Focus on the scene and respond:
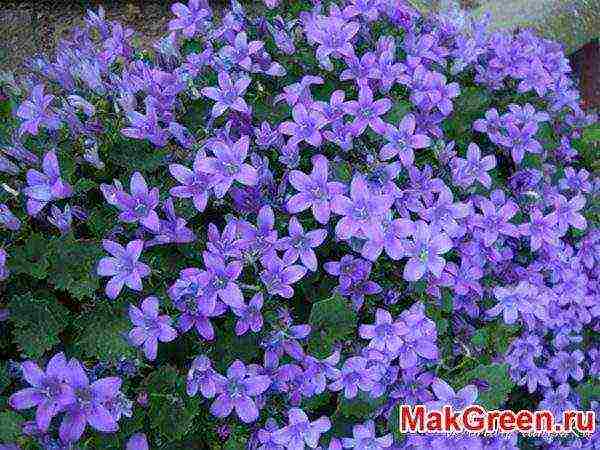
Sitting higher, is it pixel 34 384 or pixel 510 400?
pixel 34 384

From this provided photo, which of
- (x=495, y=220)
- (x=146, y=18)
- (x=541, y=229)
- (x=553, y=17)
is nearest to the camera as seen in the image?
(x=495, y=220)

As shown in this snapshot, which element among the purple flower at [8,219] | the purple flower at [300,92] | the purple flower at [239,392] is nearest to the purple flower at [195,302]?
the purple flower at [239,392]

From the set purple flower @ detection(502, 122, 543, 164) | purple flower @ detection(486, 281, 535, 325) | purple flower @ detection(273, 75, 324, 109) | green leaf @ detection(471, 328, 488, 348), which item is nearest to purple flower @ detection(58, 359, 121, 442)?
purple flower @ detection(273, 75, 324, 109)

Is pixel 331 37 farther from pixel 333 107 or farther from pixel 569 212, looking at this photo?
pixel 569 212

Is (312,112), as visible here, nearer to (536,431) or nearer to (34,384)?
(34,384)

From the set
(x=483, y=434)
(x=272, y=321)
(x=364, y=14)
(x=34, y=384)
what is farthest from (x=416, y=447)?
(x=364, y=14)

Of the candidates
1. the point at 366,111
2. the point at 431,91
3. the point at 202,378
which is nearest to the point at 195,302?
the point at 202,378
